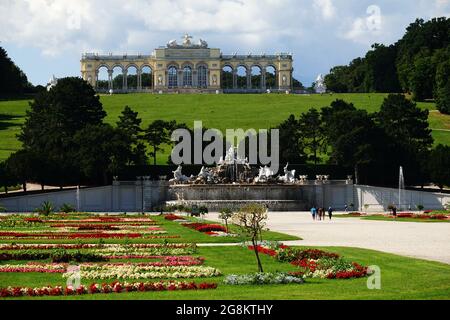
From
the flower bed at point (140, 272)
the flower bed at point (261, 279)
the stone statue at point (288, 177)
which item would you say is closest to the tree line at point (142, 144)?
the stone statue at point (288, 177)

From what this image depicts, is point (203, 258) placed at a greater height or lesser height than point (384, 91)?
lesser

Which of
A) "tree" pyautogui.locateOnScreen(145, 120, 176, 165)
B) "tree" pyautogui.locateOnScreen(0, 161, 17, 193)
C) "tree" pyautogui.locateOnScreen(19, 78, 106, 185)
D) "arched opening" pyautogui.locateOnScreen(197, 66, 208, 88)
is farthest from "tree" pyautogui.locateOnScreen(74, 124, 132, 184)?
"arched opening" pyautogui.locateOnScreen(197, 66, 208, 88)

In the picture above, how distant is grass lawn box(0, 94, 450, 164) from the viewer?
101188mm

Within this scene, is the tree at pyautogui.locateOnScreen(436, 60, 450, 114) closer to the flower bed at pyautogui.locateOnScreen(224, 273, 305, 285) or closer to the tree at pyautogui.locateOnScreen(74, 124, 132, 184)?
the tree at pyautogui.locateOnScreen(74, 124, 132, 184)

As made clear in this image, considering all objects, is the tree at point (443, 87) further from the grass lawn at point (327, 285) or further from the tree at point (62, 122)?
the grass lawn at point (327, 285)

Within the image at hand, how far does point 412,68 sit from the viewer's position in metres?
122

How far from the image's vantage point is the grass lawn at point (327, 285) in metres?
19.2

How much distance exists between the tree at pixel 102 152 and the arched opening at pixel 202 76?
239ft

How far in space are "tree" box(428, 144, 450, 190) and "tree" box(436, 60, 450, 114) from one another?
29659 mm

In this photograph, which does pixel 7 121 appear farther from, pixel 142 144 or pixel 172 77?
pixel 172 77

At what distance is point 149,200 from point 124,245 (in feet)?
142

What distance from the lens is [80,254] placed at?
90.0 ft
